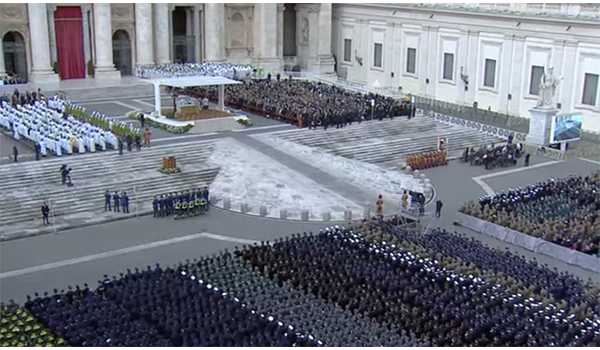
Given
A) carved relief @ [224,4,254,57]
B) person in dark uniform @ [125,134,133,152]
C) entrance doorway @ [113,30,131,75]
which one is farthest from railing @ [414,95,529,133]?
entrance doorway @ [113,30,131,75]

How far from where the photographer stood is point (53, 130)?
1363 inches

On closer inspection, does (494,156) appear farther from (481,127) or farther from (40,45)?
(40,45)

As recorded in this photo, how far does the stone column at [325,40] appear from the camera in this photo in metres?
60.0

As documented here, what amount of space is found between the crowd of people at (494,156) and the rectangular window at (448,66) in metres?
14.7

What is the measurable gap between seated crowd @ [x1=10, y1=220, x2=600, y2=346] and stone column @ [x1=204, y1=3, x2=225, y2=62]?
3381 centimetres

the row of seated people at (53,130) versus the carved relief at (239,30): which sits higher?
the carved relief at (239,30)

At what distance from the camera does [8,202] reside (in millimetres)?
28406

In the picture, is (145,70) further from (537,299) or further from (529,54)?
(537,299)

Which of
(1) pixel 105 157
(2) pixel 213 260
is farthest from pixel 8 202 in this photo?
(2) pixel 213 260

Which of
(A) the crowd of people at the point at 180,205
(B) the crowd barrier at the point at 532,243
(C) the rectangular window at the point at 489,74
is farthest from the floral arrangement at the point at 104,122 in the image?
(C) the rectangular window at the point at 489,74

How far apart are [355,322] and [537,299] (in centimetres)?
514

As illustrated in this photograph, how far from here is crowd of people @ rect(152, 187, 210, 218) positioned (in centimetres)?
2859

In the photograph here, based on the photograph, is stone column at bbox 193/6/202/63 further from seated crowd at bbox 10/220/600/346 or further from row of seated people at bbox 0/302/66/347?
row of seated people at bbox 0/302/66/347

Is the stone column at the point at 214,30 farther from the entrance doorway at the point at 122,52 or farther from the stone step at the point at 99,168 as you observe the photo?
the stone step at the point at 99,168
